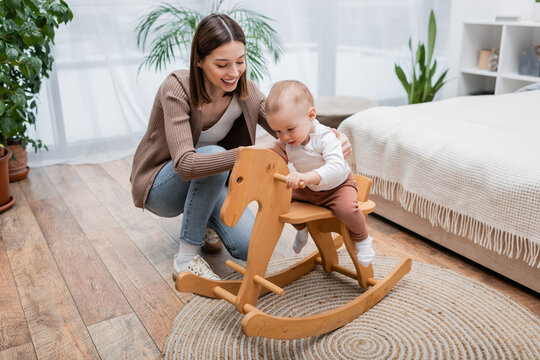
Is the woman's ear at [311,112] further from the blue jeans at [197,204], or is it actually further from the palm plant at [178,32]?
the palm plant at [178,32]

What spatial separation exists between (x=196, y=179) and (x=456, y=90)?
2956 mm

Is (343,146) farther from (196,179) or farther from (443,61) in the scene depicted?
(443,61)

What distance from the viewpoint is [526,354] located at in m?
1.33

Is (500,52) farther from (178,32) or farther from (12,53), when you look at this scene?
Answer: (12,53)

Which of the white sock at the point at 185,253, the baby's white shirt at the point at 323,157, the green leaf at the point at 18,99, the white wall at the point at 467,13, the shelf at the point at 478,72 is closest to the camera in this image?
the baby's white shirt at the point at 323,157

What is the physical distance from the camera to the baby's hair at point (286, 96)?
1.29 m

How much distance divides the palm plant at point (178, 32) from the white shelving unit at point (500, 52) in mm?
1493

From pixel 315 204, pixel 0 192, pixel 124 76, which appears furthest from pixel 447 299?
pixel 124 76

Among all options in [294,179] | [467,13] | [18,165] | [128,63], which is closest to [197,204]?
[294,179]

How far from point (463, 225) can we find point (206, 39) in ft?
3.51

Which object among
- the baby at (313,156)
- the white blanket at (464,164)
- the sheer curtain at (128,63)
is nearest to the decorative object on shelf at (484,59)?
the sheer curtain at (128,63)

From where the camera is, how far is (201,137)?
1.66 meters

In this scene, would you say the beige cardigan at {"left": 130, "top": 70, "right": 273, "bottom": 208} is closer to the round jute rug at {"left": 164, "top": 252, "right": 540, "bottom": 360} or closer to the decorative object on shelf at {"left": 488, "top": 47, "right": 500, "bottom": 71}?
the round jute rug at {"left": 164, "top": 252, "right": 540, "bottom": 360}

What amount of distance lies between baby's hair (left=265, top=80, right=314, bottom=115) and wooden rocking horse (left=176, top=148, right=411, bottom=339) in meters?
0.13
